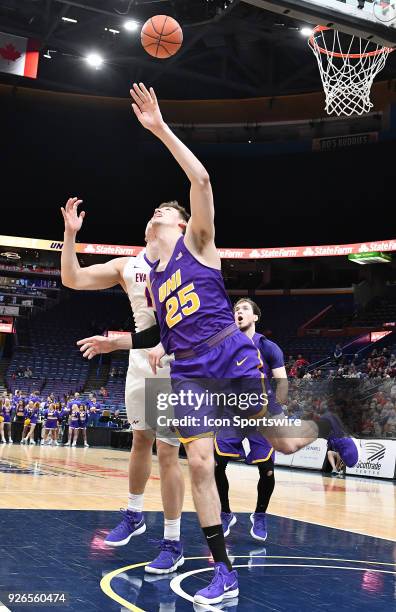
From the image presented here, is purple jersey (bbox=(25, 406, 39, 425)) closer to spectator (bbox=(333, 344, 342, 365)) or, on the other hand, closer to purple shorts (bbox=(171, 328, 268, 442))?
spectator (bbox=(333, 344, 342, 365))

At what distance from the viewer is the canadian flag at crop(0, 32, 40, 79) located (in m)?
21.2

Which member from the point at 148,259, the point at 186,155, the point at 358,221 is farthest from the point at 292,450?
the point at 358,221

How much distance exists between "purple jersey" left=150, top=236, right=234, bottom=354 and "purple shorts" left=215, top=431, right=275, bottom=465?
2191mm

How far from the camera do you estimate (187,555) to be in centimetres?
479

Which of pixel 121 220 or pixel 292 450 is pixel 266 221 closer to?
pixel 121 220

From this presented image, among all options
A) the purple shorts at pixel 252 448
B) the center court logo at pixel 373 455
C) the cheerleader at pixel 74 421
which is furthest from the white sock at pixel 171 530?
the cheerleader at pixel 74 421

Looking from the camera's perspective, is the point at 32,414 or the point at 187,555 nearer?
the point at 187,555

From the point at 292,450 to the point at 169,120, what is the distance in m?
30.5

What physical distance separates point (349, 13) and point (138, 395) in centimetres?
675

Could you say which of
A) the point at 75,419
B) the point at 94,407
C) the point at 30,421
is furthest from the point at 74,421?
the point at 30,421

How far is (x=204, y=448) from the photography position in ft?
12.1

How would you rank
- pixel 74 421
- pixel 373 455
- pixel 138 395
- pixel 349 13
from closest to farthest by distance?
pixel 138 395
pixel 349 13
pixel 373 455
pixel 74 421

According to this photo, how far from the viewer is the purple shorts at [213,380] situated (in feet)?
12.2

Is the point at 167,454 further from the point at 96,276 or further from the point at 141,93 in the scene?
→ the point at 141,93
